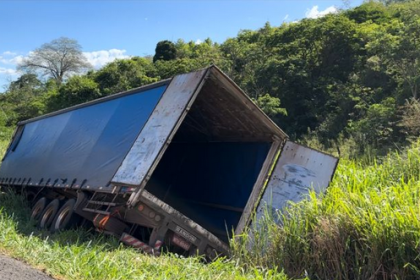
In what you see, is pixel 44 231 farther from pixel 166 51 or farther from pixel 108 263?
pixel 166 51

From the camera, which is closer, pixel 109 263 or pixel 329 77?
pixel 109 263

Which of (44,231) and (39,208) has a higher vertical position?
(44,231)

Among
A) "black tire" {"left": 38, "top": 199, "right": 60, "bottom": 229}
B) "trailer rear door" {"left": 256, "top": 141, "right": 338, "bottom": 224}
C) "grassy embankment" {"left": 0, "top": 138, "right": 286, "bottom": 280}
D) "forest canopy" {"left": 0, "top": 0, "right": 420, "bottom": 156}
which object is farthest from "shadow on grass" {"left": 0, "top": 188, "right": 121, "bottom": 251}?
"forest canopy" {"left": 0, "top": 0, "right": 420, "bottom": 156}

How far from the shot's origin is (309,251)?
5145mm

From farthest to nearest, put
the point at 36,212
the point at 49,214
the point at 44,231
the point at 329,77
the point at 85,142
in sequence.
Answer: the point at 329,77 → the point at 36,212 → the point at 49,214 → the point at 85,142 → the point at 44,231

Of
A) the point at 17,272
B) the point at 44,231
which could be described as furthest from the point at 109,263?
the point at 44,231

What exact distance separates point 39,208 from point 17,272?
17.8 feet

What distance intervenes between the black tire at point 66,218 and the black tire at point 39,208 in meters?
1.12

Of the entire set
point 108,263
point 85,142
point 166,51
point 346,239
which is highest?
point 166,51

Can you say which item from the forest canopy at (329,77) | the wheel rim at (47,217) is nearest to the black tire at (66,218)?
the wheel rim at (47,217)

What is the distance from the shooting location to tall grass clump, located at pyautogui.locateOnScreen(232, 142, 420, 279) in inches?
174

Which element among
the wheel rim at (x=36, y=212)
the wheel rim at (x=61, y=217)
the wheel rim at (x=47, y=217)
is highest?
the wheel rim at (x=61, y=217)

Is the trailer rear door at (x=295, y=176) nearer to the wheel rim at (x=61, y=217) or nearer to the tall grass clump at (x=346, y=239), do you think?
the tall grass clump at (x=346, y=239)

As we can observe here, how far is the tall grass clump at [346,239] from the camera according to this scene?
4426 mm
